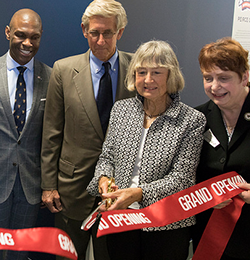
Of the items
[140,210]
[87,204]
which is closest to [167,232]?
[140,210]

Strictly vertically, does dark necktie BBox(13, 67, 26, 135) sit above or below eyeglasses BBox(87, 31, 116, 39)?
below

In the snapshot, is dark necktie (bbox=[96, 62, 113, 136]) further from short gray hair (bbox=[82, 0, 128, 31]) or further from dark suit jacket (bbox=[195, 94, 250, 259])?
dark suit jacket (bbox=[195, 94, 250, 259])

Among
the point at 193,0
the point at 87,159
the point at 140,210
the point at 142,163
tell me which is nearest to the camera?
the point at 140,210

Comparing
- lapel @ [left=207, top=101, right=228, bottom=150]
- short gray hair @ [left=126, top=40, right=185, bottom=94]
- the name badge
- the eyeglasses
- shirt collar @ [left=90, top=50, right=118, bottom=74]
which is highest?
the eyeglasses

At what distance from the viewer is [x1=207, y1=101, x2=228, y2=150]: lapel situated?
215cm

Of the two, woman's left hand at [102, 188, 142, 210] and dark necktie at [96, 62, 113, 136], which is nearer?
woman's left hand at [102, 188, 142, 210]

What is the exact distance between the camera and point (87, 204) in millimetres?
2631

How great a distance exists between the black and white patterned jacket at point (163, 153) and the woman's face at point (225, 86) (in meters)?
0.17

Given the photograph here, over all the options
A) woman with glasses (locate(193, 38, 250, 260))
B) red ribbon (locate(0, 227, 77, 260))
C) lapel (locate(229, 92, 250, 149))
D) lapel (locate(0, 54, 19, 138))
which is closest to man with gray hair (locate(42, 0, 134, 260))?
lapel (locate(0, 54, 19, 138))

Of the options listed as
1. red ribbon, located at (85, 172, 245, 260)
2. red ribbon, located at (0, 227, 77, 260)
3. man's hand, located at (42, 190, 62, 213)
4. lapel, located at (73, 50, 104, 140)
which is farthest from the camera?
man's hand, located at (42, 190, 62, 213)

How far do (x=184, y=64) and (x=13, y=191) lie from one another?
2.20m

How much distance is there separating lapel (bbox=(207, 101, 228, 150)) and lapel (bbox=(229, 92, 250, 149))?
0.17ft

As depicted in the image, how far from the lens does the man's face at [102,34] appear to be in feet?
7.90

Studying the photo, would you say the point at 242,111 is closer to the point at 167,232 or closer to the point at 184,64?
the point at 167,232
